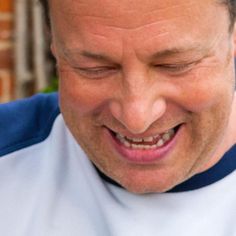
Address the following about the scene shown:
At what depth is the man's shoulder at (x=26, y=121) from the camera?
1952mm

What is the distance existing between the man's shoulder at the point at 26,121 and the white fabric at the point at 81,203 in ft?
0.06

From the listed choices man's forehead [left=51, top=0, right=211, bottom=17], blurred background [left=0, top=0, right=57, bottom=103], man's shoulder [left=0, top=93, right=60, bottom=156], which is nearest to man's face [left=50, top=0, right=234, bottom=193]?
man's forehead [left=51, top=0, right=211, bottom=17]

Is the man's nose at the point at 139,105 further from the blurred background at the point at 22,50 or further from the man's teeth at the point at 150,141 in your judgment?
the blurred background at the point at 22,50

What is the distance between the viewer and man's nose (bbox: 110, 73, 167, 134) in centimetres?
161

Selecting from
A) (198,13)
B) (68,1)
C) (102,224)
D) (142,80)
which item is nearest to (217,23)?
(198,13)

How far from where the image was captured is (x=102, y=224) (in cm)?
184

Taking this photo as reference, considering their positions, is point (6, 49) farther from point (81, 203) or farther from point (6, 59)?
point (81, 203)

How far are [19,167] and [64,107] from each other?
225 mm

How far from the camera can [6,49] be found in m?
3.39

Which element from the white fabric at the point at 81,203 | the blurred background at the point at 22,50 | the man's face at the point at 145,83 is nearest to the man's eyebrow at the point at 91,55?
the man's face at the point at 145,83

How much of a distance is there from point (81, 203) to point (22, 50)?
1.64 meters

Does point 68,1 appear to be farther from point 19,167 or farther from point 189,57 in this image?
point 19,167

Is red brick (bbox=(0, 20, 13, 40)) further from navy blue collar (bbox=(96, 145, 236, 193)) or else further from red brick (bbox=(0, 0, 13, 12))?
navy blue collar (bbox=(96, 145, 236, 193))

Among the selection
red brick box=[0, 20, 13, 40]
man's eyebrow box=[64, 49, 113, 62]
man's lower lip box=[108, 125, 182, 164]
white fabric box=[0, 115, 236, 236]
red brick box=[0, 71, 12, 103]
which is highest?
man's eyebrow box=[64, 49, 113, 62]
